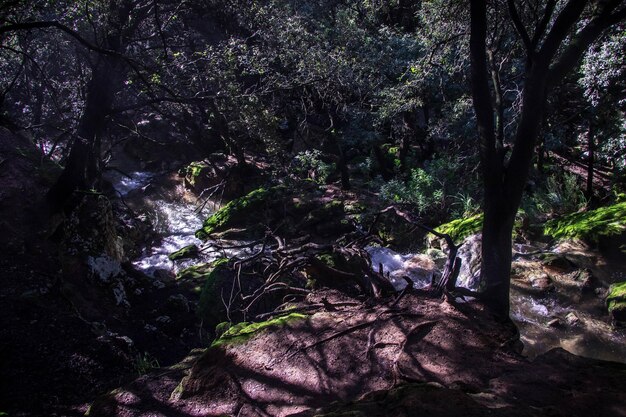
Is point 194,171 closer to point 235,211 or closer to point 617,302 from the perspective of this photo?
point 235,211

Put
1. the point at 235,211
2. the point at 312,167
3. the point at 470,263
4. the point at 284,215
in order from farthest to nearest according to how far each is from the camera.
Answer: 1. the point at 312,167
2. the point at 235,211
3. the point at 284,215
4. the point at 470,263

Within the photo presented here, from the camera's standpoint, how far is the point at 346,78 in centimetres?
1221

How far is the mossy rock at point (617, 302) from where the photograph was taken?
6641 mm

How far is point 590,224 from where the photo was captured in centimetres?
888

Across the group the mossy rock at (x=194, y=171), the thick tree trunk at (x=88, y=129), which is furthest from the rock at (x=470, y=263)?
the mossy rock at (x=194, y=171)

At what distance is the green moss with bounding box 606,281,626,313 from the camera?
263 inches

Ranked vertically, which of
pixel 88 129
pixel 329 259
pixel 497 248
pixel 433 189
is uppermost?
pixel 88 129

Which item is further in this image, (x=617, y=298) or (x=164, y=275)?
(x=164, y=275)

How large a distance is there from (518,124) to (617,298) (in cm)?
410

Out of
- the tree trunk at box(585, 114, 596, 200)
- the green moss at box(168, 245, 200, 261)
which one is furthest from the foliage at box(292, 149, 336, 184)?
the tree trunk at box(585, 114, 596, 200)

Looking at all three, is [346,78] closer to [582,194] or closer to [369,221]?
[369,221]

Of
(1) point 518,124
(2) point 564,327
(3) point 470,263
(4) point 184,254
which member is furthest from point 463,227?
(4) point 184,254

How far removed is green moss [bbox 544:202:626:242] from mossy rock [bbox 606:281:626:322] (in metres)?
1.59

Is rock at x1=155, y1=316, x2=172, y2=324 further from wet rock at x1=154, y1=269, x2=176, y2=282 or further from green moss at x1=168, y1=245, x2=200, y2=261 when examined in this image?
green moss at x1=168, y1=245, x2=200, y2=261
